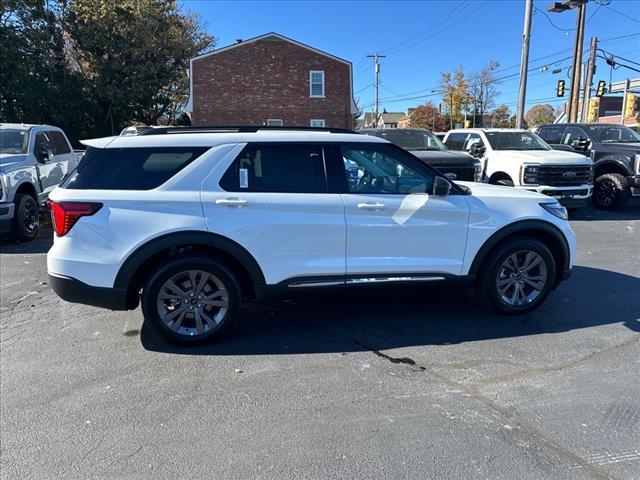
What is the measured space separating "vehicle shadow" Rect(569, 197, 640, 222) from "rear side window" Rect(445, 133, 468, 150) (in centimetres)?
325

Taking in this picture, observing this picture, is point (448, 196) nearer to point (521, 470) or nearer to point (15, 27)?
point (521, 470)

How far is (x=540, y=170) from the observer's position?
32.6 feet

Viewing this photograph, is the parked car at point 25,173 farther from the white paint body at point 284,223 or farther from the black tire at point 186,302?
the black tire at point 186,302

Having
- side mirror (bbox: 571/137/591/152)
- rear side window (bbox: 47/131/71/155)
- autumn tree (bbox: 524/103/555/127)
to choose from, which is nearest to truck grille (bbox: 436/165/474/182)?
side mirror (bbox: 571/137/591/152)

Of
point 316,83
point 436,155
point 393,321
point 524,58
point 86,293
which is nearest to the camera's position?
point 86,293

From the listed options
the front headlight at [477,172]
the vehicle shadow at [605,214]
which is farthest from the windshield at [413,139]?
the vehicle shadow at [605,214]

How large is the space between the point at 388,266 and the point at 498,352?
115 centimetres

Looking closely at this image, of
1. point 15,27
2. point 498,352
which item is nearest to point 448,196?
point 498,352

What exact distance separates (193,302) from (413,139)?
8.79 m

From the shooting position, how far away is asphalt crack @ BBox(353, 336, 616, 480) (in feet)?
8.54

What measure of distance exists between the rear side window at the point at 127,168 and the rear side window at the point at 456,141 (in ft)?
32.7

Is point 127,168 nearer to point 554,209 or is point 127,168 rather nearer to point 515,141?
point 554,209

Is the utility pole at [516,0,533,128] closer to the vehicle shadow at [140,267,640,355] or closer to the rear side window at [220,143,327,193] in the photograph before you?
the vehicle shadow at [140,267,640,355]

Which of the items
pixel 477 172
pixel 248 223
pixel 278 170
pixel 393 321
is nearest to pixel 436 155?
pixel 477 172
